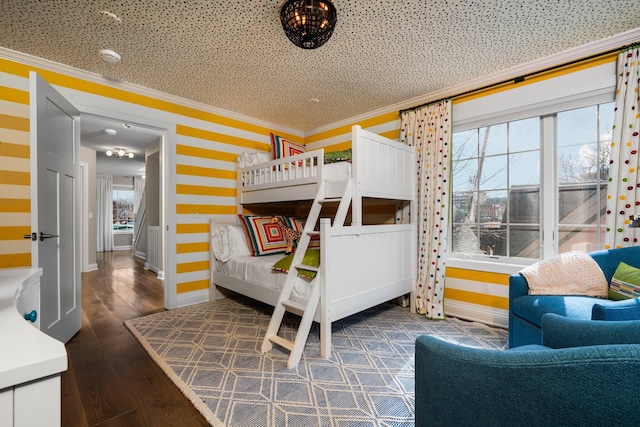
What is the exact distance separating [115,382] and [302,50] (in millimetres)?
2690

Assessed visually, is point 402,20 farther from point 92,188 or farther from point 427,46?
point 92,188

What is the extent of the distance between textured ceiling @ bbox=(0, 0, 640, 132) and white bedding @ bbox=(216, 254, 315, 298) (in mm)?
1793

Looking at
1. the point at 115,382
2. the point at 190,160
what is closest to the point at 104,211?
the point at 190,160

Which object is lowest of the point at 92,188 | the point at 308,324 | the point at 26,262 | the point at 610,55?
the point at 308,324

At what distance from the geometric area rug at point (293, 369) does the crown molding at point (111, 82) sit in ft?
7.67

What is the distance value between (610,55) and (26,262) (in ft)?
16.0

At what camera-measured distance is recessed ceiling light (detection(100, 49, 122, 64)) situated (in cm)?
225

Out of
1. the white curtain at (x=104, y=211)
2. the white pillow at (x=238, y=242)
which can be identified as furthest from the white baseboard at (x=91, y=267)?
the white pillow at (x=238, y=242)

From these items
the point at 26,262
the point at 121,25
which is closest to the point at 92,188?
the point at 26,262

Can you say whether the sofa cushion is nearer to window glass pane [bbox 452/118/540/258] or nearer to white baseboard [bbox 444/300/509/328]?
white baseboard [bbox 444/300/509/328]

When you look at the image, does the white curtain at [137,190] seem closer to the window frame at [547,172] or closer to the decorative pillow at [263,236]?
the decorative pillow at [263,236]

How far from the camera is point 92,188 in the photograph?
18.0ft

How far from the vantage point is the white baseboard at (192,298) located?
10.3 feet

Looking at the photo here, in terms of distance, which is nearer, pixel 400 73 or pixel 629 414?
pixel 629 414
